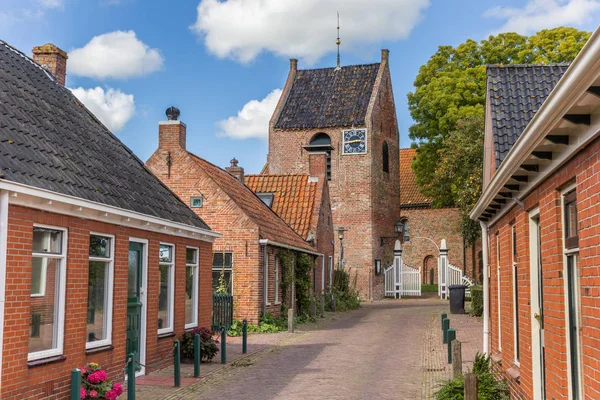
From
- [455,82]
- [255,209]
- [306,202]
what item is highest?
[455,82]

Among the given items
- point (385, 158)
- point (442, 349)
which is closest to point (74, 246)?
point (442, 349)

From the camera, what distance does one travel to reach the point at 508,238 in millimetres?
10328

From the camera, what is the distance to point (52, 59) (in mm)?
15586

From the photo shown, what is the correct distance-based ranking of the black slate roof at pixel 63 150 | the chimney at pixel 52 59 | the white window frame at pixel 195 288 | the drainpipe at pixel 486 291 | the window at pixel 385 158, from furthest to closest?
the window at pixel 385 158
the white window frame at pixel 195 288
the chimney at pixel 52 59
the drainpipe at pixel 486 291
the black slate roof at pixel 63 150

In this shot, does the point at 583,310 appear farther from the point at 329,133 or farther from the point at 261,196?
the point at 329,133

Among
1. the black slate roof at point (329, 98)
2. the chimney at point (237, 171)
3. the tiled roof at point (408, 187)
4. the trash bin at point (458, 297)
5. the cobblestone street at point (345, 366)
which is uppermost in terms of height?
the black slate roof at point (329, 98)

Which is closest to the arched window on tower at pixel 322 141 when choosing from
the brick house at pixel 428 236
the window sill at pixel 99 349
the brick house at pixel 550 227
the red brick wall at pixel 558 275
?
the brick house at pixel 428 236

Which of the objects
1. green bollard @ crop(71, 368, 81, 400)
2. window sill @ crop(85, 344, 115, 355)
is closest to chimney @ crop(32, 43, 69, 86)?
window sill @ crop(85, 344, 115, 355)

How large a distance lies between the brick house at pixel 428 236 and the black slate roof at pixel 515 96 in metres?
36.1

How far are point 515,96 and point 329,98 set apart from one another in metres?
32.1

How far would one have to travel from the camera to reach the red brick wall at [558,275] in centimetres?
493

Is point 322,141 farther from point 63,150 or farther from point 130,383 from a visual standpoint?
point 130,383

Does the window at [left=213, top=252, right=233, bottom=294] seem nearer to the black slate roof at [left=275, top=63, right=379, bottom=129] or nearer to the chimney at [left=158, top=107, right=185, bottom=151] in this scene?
the chimney at [left=158, top=107, right=185, bottom=151]

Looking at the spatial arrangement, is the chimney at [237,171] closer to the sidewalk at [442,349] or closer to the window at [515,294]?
the sidewalk at [442,349]
